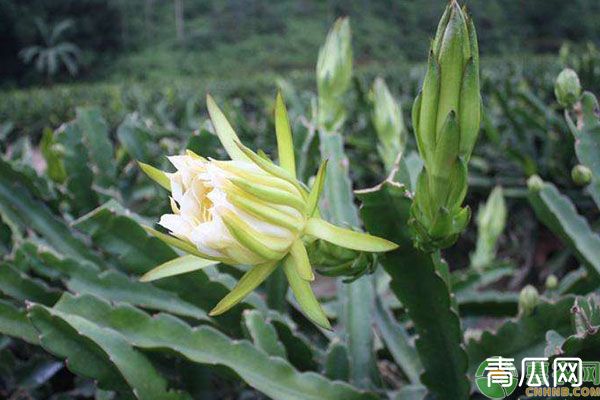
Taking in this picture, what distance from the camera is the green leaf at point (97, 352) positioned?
0.75 metres

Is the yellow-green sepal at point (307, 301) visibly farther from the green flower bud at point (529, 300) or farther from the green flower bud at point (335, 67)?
the green flower bud at point (335, 67)

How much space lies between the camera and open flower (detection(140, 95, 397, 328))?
1.73 ft

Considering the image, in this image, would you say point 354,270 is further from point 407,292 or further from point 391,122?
point 391,122

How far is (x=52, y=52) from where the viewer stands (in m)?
19.3

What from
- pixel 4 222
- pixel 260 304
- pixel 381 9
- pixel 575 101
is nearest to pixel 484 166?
pixel 575 101

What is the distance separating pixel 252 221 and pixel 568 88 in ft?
1.77

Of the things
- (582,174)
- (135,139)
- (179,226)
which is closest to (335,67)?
(135,139)

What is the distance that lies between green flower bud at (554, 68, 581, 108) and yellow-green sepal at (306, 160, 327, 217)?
462 millimetres

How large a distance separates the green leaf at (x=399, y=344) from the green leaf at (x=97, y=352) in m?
0.35

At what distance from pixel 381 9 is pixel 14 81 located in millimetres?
15232

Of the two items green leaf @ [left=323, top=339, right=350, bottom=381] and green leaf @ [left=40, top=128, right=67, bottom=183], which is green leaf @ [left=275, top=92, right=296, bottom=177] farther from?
green leaf @ [left=40, top=128, right=67, bottom=183]

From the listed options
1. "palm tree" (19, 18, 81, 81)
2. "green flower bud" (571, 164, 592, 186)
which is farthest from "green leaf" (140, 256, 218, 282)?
"palm tree" (19, 18, 81, 81)

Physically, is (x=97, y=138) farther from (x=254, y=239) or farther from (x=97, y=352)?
(x=254, y=239)

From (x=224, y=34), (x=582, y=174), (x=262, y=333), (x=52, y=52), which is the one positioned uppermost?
(x=582, y=174)
